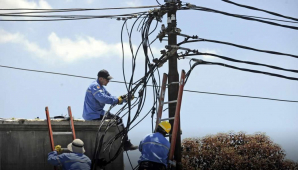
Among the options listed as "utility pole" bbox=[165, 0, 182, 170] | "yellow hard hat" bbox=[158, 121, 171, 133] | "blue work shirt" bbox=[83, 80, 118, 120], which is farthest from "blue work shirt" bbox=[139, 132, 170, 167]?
"blue work shirt" bbox=[83, 80, 118, 120]

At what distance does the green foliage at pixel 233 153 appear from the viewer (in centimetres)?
1811

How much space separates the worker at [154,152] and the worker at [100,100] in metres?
2.05

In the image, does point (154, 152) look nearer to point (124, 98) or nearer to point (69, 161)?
point (69, 161)

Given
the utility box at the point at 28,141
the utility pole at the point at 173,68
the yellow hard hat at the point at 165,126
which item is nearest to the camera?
the yellow hard hat at the point at 165,126

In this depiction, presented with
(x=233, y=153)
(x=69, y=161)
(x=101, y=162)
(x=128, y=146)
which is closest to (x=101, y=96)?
(x=128, y=146)

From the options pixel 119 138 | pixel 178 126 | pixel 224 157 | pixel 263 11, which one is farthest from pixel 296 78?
pixel 224 157

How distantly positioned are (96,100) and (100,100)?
25cm

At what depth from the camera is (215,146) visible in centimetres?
1838

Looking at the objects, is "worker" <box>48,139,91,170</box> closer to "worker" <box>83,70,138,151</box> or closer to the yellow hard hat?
the yellow hard hat

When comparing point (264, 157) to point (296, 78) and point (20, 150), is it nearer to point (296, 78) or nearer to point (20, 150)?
point (296, 78)

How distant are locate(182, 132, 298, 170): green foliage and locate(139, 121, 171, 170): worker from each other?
7328 mm

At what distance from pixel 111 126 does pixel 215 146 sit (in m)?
6.72

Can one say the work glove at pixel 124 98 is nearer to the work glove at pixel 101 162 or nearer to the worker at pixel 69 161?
the work glove at pixel 101 162

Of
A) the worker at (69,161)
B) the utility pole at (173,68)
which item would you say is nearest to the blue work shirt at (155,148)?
the utility pole at (173,68)
